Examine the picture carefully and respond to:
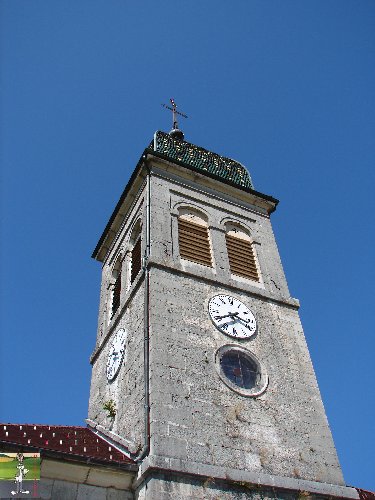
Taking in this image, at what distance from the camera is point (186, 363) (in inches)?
445

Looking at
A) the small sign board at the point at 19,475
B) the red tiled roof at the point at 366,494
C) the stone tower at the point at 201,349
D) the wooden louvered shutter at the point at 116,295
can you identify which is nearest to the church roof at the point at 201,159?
the stone tower at the point at 201,349

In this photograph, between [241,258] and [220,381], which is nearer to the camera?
[220,381]

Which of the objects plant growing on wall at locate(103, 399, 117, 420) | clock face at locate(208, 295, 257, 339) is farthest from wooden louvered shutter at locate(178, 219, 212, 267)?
plant growing on wall at locate(103, 399, 117, 420)

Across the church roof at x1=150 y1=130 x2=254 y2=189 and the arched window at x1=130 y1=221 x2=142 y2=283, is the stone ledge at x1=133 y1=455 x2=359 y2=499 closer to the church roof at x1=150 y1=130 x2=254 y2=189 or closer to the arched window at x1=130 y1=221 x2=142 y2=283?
the arched window at x1=130 y1=221 x2=142 y2=283

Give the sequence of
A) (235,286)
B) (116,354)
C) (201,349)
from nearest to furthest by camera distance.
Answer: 1. (201,349)
2. (116,354)
3. (235,286)

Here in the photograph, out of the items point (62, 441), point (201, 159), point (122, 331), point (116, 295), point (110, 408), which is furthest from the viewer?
point (201, 159)

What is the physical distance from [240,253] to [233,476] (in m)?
7.54

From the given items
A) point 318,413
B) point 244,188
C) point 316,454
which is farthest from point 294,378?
point 244,188

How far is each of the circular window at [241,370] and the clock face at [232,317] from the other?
0.48 meters

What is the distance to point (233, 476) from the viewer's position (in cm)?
955

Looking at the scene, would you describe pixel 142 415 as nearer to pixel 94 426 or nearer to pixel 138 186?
pixel 94 426

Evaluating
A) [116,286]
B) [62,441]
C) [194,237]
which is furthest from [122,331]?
[62,441]

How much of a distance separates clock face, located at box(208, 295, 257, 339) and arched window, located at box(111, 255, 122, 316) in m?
3.79

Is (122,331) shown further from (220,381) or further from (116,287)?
(220,381)
